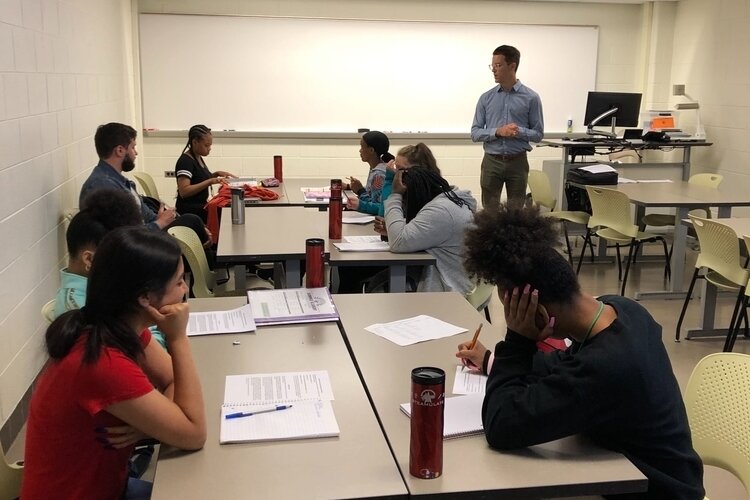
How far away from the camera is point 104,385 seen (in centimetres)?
144

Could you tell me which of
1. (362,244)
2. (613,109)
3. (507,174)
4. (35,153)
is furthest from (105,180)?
(613,109)

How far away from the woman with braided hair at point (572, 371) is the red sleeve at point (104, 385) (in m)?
0.75

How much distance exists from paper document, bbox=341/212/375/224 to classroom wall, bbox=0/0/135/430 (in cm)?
161

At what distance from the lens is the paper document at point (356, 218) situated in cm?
413

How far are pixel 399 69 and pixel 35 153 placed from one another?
185 inches

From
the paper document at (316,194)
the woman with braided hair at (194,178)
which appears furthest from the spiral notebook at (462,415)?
the woman with braided hair at (194,178)

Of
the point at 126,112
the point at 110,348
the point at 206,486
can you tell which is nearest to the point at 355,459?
the point at 206,486

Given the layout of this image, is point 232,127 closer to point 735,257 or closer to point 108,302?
point 735,257

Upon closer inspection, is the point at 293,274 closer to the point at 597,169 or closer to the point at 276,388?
the point at 276,388

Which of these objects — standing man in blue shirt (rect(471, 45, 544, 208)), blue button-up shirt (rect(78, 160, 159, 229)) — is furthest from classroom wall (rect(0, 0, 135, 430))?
standing man in blue shirt (rect(471, 45, 544, 208))

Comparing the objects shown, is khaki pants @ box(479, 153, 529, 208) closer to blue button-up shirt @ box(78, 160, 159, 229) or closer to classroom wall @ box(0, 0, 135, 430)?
blue button-up shirt @ box(78, 160, 159, 229)

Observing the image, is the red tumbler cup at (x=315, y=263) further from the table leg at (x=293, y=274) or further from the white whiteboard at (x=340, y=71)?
the white whiteboard at (x=340, y=71)

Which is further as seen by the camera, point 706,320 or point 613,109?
point 613,109

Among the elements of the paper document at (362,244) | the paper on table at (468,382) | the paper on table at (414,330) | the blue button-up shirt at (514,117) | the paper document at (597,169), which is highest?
the blue button-up shirt at (514,117)
